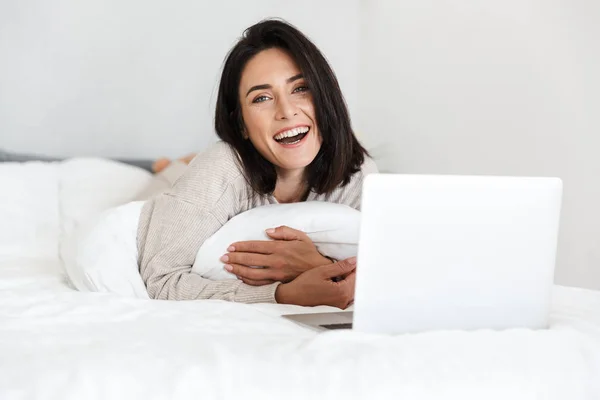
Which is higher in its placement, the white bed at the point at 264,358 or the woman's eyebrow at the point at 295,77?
the woman's eyebrow at the point at 295,77

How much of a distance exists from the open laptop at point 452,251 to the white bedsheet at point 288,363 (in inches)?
1.9

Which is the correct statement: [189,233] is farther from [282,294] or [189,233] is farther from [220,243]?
[282,294]

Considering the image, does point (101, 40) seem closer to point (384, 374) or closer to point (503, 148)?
point (503, 148)

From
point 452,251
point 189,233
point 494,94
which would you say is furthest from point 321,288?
point 494,94

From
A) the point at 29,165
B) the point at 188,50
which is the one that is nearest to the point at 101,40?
the point at 188,50

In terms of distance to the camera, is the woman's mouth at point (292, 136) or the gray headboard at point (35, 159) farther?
the gray headboard at point (35, 159)

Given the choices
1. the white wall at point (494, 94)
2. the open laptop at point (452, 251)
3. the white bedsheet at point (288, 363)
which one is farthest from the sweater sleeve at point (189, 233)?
the white wall at point (494, 94)

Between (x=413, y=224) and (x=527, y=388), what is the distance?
0.83 ft

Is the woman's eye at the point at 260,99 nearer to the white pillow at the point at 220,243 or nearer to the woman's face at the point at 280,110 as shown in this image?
the woman's face at the point at 280,110

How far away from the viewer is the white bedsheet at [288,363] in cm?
87

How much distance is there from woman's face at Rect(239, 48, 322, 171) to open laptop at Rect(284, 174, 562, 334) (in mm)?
854

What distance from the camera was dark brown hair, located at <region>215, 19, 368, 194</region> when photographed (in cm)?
185

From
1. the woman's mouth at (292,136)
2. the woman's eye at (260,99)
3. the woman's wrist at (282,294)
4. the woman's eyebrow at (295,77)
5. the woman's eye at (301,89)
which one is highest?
the woman's eyebrow at (295,77)

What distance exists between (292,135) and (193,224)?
0.35 metres
